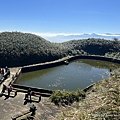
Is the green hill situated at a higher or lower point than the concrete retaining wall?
higher

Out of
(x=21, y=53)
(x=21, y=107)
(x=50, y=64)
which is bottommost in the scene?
(x=21, y=107)

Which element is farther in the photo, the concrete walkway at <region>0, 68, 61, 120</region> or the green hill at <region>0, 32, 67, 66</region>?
the green hill at <region>0, 32, 67, 66</region>

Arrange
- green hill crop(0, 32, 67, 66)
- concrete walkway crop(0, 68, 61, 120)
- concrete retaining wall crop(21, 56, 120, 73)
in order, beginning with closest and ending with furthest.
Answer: concrete walkway crop(0, 68, 61, 120) → concrete retaining wall crop(21, 56, 120, 73) → green hill crop(0, 32, 67, 66)

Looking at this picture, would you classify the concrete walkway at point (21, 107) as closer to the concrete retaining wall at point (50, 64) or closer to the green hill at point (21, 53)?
the concrete retaining wall at point (50, 64)

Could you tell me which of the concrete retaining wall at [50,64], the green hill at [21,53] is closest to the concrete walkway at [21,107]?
the concrete retaining wall at [50,64]

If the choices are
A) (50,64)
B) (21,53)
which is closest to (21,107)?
(50,64)

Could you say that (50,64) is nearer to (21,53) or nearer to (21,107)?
(21,53)

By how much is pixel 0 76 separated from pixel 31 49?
14483 millimetres

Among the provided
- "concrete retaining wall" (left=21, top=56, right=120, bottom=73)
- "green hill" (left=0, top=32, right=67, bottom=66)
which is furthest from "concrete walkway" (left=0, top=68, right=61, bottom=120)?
"green hill" (left=0, top=32, right=67, bottom=66)

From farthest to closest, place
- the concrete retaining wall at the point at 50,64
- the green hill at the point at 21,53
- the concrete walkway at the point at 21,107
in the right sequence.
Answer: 1. the green hill at the point at 21,53
2. the concrete retaining wall at the point at 50,64
3. the concrete walkway at the point at 21,107

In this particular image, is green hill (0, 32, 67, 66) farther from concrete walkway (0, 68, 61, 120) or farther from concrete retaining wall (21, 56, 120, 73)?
concrete walkway (0, 68, 61, 120)

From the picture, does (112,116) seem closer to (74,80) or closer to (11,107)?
(11,107)

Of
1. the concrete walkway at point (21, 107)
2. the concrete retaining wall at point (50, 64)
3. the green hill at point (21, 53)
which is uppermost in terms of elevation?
the green hill at point (21, 53)

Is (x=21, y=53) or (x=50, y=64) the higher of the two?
(x=21, y=53)
